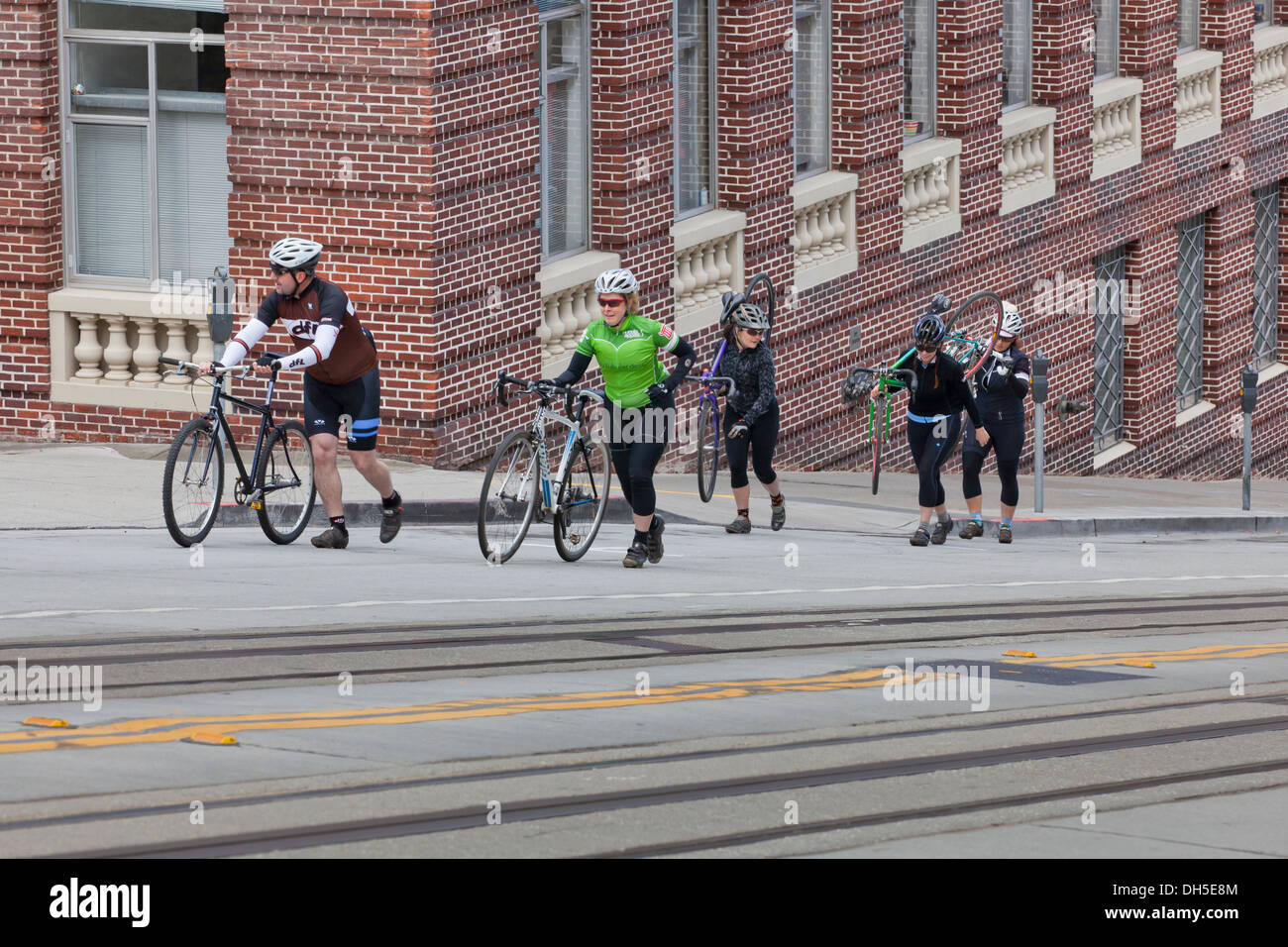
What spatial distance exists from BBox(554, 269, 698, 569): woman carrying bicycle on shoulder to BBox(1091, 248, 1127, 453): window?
16.6 m

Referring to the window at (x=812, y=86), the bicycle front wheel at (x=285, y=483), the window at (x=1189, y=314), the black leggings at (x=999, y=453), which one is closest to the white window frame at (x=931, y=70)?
the window at (x=812, y=86)

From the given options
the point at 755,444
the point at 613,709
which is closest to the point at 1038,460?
the point at 755,444

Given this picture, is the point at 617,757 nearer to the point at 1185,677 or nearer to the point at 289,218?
the point at 1185,677

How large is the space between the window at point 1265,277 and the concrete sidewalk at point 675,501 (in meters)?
8.31

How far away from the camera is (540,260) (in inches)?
786

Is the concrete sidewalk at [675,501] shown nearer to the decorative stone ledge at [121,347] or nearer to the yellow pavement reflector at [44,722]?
the decorative stone ledge at [121,347]

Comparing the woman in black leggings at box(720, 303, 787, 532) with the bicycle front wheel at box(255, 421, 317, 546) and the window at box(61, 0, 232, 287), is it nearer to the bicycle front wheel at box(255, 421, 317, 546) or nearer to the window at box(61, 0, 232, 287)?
the bicycle front wheel at box(255, 421, 317, 546)

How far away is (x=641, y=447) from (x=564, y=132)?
6739mm

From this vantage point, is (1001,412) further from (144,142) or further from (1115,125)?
(1115,125)

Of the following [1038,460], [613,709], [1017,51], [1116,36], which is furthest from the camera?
[1116,36]

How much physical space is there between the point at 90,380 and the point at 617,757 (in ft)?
38.6

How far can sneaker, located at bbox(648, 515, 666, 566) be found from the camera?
14.6 meters

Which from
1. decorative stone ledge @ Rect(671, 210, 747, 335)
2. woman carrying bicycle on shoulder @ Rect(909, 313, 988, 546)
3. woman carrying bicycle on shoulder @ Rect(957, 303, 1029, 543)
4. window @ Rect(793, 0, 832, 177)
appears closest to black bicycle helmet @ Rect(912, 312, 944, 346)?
woman carrying bicycle on shoulder @ Rect(909, 313, 988, 546)

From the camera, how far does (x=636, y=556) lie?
1452cm
